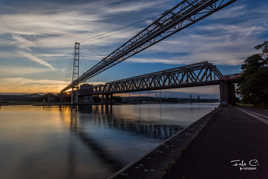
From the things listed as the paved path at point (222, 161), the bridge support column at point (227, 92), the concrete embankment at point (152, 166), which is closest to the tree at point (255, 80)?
the bridge support column at point (227, 92)

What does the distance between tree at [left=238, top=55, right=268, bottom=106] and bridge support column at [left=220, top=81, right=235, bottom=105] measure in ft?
26.4

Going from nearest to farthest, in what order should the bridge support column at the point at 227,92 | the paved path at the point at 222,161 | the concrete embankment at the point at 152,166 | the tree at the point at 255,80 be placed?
1. the paved path at the point at 222,161
2. the concrete embankment at the point at 152,166
3. the tree at the point at 255,80
4. the bridge support column at the point at 227,92

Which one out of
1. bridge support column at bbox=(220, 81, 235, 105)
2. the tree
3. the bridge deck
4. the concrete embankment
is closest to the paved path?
the bridge deck

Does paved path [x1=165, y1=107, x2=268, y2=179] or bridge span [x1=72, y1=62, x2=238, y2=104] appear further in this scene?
bridge span [x1=72, y1=62, x2=238, y2=104]

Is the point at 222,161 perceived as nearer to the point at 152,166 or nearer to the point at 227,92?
the point at 152,166

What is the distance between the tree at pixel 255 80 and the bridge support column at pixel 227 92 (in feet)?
26.4

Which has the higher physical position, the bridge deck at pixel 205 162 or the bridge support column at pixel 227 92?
the bridge support column at pixel 227 92

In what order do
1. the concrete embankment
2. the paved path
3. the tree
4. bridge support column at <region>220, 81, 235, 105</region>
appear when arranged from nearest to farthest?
the paved path < the concrete embankment < the tree < bridge support column at <region>220, 81, 235, 105</region>

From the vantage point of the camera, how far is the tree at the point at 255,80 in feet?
116

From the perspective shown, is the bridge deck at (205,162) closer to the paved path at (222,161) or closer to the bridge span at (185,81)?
the paved path at (222,161)

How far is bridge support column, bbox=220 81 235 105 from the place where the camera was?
51.6 meters

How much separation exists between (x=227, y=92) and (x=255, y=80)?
18.1 m

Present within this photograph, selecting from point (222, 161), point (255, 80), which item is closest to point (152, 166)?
point (222, 161)

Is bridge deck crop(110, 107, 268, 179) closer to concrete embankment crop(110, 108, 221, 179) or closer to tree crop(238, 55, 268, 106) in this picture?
concrete embankment crop(110, 108, 221, 179)
